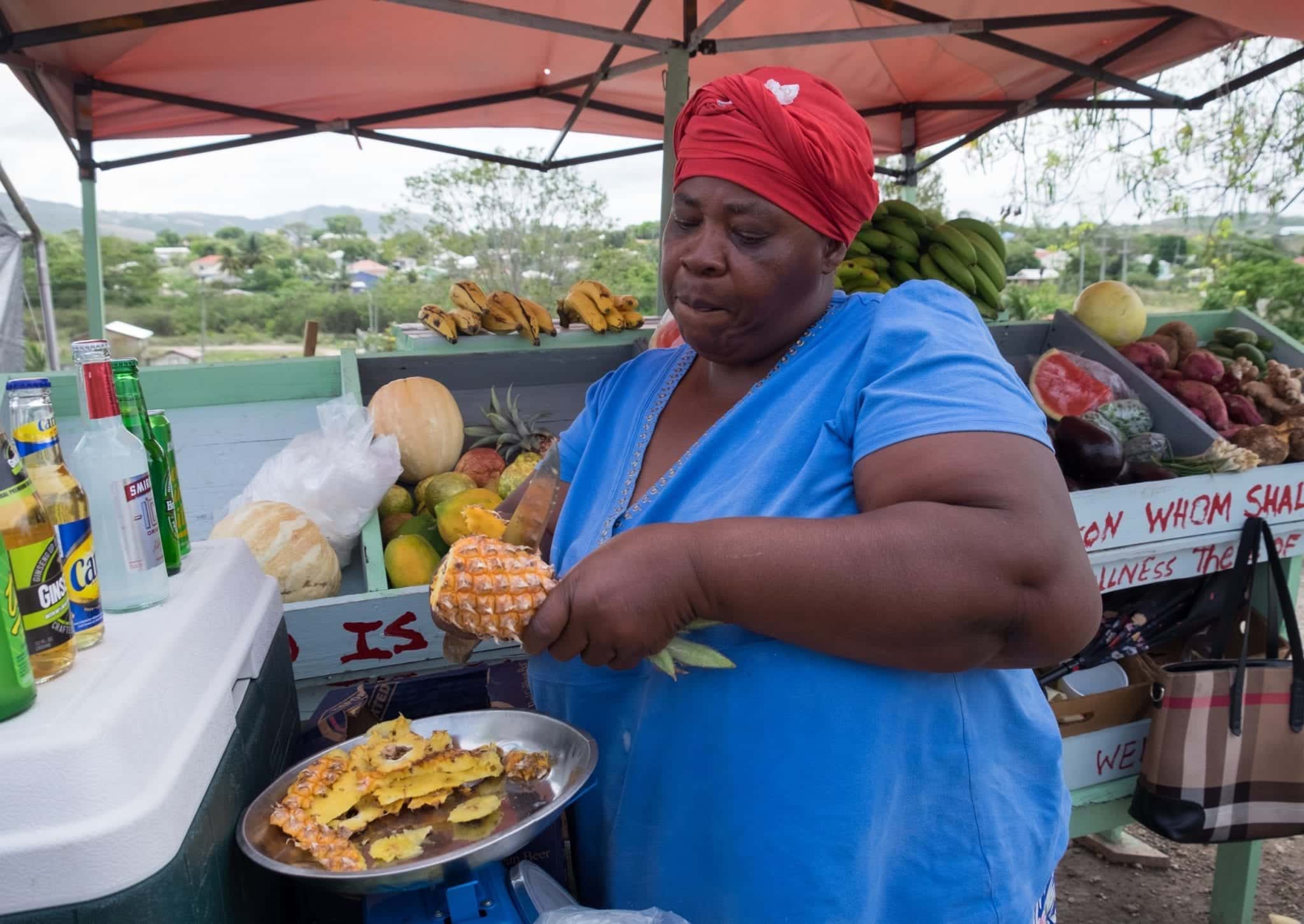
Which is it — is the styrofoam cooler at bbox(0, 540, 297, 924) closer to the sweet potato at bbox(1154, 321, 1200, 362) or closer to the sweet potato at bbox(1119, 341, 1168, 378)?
the sweet potato at bbox(1119, 341, 1168, 378)

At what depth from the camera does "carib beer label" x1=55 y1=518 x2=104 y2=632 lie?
111 cm

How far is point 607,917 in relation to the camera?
1.17 metres

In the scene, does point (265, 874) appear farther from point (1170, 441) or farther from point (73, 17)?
point (73, 17)

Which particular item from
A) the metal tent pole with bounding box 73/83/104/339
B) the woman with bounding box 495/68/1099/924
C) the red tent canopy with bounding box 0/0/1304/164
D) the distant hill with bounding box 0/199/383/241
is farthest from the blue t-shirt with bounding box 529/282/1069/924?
the distant hill with bounding box 0/199/383/241

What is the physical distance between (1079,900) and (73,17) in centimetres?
657

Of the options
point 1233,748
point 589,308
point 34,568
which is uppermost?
point 589,308

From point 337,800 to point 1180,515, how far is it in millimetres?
2879

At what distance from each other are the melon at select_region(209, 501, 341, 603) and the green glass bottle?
1.13 m

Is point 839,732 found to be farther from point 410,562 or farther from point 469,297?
point 469,297

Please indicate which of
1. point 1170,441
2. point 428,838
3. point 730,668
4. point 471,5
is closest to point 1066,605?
point 730,668

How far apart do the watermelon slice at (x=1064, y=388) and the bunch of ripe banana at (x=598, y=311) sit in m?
1.81

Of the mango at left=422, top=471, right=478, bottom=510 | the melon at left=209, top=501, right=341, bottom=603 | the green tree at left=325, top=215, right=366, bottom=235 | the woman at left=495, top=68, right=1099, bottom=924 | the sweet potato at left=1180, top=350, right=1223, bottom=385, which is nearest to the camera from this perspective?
the woman at left=495, top=68, right=1099, bottom=924

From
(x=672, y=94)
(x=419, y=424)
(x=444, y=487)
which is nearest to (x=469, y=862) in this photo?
(x=444, y=487)

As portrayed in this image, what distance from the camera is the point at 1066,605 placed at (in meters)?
1.08
